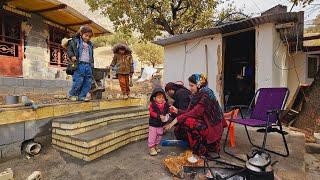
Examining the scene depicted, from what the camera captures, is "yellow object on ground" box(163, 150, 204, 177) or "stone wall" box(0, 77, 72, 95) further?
"stone wall" box(0, 77, 72, 95)

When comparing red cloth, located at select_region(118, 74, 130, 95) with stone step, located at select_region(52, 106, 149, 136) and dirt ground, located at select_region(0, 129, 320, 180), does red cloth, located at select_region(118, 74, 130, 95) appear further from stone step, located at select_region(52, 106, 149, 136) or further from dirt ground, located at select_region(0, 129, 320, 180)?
dirt ground, located at select_region(0, 129, 320, 180)

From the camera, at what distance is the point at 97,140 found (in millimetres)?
4078

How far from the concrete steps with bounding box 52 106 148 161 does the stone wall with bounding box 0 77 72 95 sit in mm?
4561

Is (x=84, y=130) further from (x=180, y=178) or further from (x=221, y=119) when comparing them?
(x=221, y=119)

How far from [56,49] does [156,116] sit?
10722 millimetres

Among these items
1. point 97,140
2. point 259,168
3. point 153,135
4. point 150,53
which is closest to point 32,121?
point 97,140

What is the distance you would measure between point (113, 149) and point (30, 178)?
157 cm

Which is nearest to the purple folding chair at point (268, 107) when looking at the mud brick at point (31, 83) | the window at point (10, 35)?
the mud brick at point (31, 83)

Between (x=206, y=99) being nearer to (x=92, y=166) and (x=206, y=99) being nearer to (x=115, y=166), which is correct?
(x=115, y=166)

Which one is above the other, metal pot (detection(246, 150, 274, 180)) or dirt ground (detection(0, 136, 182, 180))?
metal pot (detection(246, 150, 274, 180))

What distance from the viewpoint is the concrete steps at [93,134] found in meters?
4.02

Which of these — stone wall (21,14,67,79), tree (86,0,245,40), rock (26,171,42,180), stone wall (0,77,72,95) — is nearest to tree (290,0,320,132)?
rock (26,171,42,180)

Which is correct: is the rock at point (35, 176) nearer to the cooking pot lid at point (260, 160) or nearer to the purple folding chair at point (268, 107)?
the cooking pot lid at point (260, 160)

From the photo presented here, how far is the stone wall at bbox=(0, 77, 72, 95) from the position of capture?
8258 millimetres
